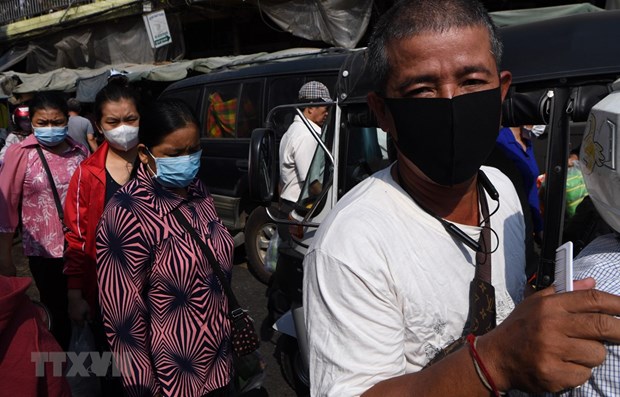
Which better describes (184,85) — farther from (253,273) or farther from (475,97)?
(475,97)

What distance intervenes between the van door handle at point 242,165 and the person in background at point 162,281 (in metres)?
3.66

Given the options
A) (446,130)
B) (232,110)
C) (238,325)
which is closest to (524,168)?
(238,325)

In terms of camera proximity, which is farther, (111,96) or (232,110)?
(232,110)

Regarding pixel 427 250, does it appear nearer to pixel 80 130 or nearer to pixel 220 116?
pixel 220 116

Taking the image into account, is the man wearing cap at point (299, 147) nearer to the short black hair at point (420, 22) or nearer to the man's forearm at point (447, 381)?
the short black hair at point (420, 22)

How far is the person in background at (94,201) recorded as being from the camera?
2.99 meters

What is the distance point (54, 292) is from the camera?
3.67 m

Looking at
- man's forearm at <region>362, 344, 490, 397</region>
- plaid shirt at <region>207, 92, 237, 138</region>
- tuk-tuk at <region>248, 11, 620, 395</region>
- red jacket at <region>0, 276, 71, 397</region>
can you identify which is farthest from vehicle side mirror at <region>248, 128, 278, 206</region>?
plaid shirt at <region>207, 92, 237, 138</region>

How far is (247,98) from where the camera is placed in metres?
6.18

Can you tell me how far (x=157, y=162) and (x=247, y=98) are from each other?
3.84 m

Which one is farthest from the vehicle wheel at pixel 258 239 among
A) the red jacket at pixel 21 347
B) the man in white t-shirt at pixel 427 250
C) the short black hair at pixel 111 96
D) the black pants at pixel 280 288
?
the man in white t-shirt at pixel 427 250

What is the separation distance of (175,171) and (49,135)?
176 centimetres

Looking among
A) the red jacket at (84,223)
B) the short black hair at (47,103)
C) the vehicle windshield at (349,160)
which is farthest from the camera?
the short black hair at (47,103)

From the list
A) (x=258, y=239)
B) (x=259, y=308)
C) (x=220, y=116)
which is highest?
(x=220, y=116)
